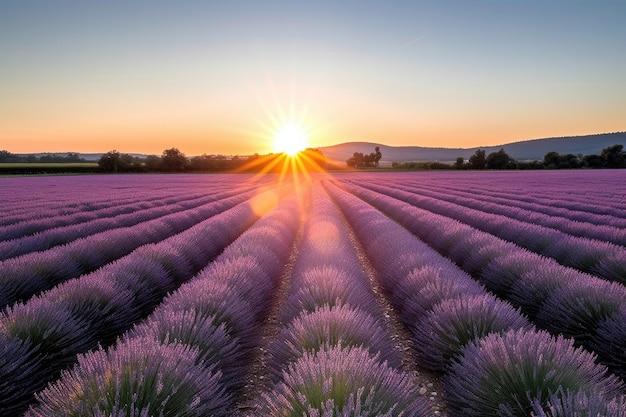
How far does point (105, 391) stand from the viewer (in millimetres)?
1613

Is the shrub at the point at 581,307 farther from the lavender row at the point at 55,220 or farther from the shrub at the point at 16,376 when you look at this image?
the lavender row at the point at 55,220

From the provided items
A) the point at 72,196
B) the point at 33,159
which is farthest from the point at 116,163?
the point at 72,196

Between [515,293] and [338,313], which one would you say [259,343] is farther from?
[515,293]

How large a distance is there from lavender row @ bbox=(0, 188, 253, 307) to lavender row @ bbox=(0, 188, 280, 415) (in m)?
0.59

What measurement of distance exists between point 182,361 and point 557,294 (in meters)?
3.16

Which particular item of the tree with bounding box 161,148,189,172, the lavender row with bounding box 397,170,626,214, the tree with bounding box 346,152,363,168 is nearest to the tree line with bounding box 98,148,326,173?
the tree with bounding box 161,148,189,172

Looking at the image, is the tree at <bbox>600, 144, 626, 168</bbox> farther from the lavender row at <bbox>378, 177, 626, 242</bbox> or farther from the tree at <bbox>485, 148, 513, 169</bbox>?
the lavender row at <bbox>378, 177, 626, 242</bbox>

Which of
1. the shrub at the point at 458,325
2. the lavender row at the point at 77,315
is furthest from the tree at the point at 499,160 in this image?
the shrub at the point at 458,325

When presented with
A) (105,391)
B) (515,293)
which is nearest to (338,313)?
(105,391)

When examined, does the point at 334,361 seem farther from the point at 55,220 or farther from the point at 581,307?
the point at 55,220

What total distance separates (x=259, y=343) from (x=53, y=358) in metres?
1.60

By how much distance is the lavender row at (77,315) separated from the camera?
2377 mm

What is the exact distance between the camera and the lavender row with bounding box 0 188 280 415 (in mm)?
2377

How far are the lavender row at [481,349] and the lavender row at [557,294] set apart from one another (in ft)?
0.76
